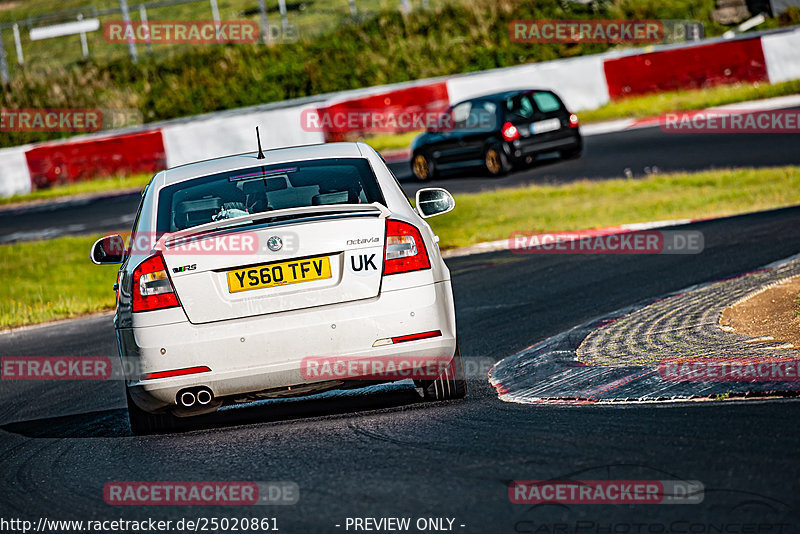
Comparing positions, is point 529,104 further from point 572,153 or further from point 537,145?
point 572,153

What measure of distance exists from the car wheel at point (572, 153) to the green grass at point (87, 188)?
10.1 metres

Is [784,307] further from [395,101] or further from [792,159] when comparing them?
[395,101]

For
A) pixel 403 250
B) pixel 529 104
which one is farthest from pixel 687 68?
pixel 403 250

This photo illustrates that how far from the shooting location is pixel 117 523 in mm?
4715

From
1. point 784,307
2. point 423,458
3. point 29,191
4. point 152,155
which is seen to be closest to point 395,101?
point 152,155

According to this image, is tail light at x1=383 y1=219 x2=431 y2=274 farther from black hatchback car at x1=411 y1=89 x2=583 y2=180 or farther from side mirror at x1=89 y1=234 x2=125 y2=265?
black hatchback car at x1=411 y1=89 x2=583 y2=180

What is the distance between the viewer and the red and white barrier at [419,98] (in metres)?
26.2

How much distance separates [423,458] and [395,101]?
2388 centimetres

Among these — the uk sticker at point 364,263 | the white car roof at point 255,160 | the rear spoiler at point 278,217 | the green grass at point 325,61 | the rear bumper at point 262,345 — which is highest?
the green grass at point 325,61

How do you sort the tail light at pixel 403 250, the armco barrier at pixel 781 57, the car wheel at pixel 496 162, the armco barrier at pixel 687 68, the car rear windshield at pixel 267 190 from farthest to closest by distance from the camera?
the armco barrier at pixel 687 68 < the armco barrier at pixel 781 57 < the car wheel at pixel 496 162 < the car rear windshield at pixel 267 190 < the tail light at pixel 403 250

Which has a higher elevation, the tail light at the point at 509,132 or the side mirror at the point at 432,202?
the side mirror at the point at 432,202

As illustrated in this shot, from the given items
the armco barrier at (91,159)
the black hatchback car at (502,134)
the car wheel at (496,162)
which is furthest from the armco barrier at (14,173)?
the car wheel at (496,162)

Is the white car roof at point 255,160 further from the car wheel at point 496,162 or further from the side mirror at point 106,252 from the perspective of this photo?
the car wheel at point 496,162

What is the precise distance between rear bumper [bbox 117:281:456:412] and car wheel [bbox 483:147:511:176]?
52.2ft
